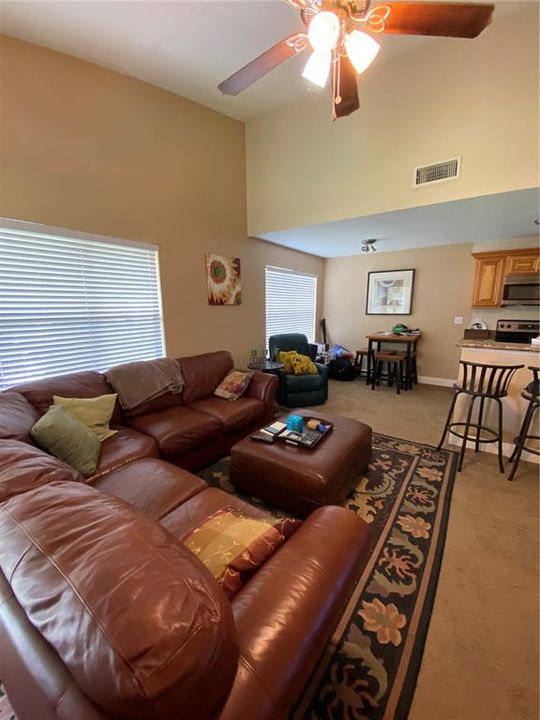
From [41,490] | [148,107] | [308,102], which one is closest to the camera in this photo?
[41,490]

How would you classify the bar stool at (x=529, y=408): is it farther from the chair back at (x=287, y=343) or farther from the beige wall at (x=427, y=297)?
the chair back at (x=287, y=343)

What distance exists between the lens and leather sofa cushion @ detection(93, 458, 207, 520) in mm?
1497

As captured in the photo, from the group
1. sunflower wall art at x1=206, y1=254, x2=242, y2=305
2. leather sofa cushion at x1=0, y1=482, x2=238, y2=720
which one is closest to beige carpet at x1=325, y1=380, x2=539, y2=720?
leather sofa cushion at x1=0, y1=482, x2=238, y2=720

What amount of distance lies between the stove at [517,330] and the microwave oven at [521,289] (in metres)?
0.25

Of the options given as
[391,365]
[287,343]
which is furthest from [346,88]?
[391,365]

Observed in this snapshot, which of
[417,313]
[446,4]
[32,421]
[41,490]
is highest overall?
[446,4]

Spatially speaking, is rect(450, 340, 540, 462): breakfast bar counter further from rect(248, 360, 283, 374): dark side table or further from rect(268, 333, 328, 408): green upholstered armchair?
rect(248, 360, 283, 374): dark side table

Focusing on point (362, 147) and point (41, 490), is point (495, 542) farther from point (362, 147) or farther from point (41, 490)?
point (362, 147)

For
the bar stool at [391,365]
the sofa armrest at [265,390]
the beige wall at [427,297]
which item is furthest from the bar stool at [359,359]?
the sofa armrest at [265,390]

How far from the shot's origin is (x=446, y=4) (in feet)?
4.31

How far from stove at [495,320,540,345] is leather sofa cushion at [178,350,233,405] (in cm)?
370

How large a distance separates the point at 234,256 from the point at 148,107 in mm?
1637

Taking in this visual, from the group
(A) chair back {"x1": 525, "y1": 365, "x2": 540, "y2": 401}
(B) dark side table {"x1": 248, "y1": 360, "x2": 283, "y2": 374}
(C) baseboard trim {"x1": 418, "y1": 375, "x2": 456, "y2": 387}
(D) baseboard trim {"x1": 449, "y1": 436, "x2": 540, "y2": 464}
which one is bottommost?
(D) baseboard trim {"x1": 449, "y1": 436, "x2": 540, "y2": 464}

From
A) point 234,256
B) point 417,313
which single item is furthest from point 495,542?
point 417,313
